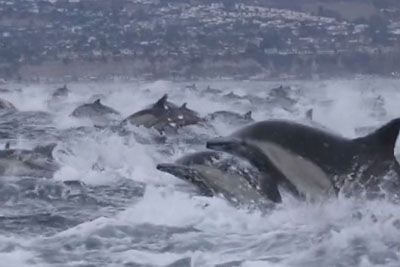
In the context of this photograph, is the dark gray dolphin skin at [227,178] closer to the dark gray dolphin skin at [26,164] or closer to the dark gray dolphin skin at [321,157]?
the dark gray dolphin skin at [321,157]

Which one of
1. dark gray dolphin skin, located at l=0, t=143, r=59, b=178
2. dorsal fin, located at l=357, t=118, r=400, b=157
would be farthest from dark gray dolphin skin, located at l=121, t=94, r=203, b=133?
dorsal fin, located at l=357, t=118, r=400, b=157

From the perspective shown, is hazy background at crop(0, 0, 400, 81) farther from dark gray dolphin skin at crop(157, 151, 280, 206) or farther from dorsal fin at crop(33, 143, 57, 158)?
dark gray dolphin skin at crop(157, 151, 280, 206)

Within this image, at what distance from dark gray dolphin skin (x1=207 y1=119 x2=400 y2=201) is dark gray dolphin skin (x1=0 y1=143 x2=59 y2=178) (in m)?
5.07

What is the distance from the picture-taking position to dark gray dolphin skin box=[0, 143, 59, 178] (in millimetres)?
16453

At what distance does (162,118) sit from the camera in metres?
26.1

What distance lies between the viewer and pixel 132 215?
12.5 m

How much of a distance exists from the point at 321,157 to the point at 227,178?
48.1 inches

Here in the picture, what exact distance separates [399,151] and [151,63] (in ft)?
289

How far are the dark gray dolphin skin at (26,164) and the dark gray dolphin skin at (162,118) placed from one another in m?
7.57

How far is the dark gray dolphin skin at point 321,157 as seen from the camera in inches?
453

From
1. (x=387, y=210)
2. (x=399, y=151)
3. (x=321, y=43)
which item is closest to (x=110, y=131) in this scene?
(x=399, y=151)

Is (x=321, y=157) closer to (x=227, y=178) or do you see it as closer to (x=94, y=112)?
(x=227, y=178)

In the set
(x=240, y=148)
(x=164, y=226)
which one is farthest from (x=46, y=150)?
(x=164, y=226)

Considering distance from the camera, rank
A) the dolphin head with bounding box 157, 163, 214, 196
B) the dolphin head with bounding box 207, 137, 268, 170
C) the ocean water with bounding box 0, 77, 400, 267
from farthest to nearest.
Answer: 1. the dolphin head with bounding box 157, 163, 214, 196
2. the dolphin head with bounding box 207, 137, 268, 170
3. the ocean water with bounding box 0, 77, 400, 267
